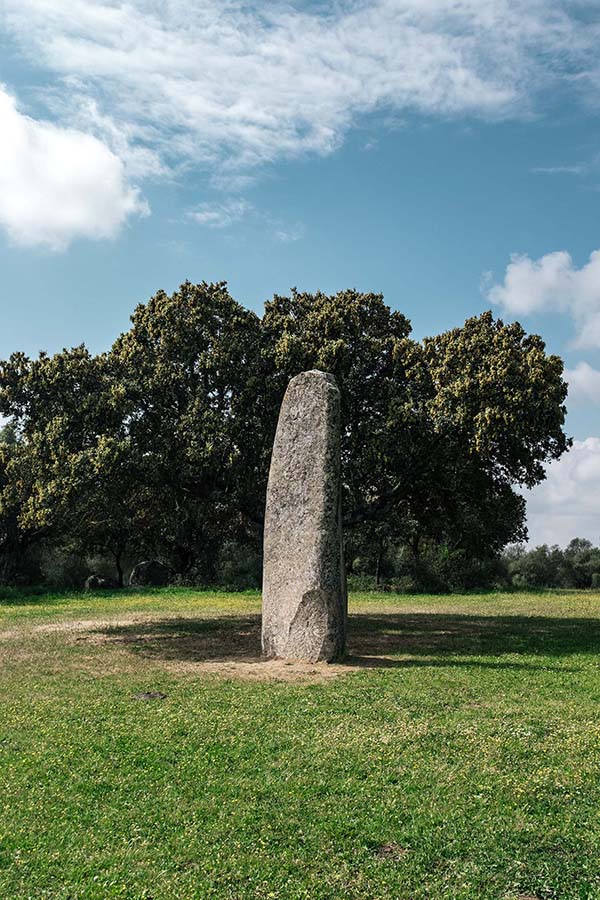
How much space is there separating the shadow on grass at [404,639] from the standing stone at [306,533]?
94 centimetres

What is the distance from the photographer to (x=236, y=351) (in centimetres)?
2078

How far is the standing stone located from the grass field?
0.87 meters

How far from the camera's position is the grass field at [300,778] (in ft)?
18.9

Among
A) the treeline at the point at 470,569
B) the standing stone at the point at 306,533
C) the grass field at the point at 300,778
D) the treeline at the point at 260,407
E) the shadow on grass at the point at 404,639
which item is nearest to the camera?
the grass field at the point at 300,778

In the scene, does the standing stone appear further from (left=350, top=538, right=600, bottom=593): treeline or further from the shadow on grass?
(left=350, top=538, right=600, bottom=593): treeline

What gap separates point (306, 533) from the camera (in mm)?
15312

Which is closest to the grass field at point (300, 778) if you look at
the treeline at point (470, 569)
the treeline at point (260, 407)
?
the treeline at point (260, 407)

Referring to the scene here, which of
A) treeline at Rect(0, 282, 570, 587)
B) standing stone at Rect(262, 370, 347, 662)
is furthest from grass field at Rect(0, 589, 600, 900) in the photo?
treeline at Rect(0, 282, 570, 587)

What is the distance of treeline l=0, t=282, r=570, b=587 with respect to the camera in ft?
62.6

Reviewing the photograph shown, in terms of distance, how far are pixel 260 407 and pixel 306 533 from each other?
6.50 meters

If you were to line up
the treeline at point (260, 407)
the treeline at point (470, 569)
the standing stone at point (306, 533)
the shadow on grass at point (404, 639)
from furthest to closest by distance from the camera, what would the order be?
the treeline at point (470, 569) → the treeline at point (260, 407) → the shadow on grass at point (404, 639) → the standing stone at point (306, 533)

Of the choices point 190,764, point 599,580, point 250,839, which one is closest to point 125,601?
point 190,764

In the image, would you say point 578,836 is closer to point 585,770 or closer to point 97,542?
point 585,770

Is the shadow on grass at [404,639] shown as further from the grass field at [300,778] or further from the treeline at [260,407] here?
the treeline at [260,407]
